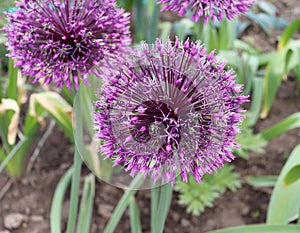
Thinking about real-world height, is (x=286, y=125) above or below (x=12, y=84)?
below

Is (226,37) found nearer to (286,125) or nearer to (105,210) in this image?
(286,125)

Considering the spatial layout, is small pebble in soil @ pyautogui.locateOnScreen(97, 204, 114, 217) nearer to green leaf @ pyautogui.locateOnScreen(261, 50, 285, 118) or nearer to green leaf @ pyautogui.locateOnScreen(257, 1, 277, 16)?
green leaf @ pyautogui.locateOnScreen(261, 50, 285, 118)

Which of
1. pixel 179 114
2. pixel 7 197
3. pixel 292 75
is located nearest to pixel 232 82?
pixel 179 114

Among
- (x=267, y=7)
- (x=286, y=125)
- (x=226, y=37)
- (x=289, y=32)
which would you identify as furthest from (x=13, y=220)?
(x=267, y=7)

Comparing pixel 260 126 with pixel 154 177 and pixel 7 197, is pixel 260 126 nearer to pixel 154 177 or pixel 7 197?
pixel 7 197

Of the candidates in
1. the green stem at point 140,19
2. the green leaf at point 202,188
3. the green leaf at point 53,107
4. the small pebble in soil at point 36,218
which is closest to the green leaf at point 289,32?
the green stem at point 140,19

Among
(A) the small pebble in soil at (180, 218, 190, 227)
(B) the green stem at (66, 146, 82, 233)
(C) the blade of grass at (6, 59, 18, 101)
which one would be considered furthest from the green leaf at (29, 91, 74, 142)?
(A) the small pebble in soil at (180, 218, 190, 227)

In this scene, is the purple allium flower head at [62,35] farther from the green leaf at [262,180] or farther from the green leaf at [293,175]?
the green leaf at [262,180]
